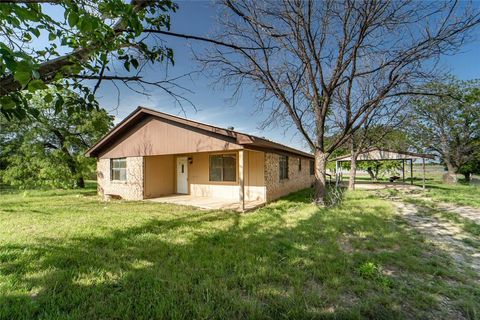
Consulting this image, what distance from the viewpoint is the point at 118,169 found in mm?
13000

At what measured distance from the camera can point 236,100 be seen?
9797 millimetres

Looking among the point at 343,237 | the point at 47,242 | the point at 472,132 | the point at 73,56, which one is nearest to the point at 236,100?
the point at 343,237

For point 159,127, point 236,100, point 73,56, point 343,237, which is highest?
point 236,100

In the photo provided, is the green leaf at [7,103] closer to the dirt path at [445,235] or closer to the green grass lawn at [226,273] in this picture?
the green grass lawn at [226,273]

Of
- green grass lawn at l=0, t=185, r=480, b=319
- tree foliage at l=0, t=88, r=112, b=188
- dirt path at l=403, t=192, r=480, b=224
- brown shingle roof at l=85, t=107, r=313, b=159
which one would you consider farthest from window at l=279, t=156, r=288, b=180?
tree foliage at l=0, t=88, r=112, b=188

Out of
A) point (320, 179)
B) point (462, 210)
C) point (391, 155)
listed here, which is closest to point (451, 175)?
point (391, 155)

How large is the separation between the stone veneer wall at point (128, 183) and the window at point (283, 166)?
7.10 meters

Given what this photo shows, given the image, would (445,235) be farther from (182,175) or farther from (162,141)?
(182,175)

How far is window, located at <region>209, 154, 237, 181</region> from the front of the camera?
35.7 ft

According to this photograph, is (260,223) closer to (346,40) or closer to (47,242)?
(47,242)

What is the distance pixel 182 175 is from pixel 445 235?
11.1 metres

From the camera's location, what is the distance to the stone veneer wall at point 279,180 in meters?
10.4

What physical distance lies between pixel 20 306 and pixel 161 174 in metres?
10.3

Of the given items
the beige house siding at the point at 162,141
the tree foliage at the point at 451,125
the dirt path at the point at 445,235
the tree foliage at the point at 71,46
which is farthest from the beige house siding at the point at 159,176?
the tree foliage at the point at 451,125
